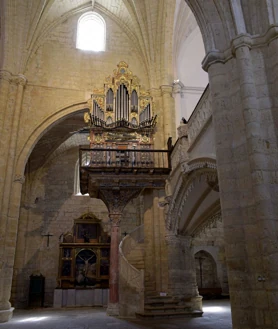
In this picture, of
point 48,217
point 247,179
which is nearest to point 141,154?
point 247,179

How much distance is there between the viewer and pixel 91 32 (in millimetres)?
16250

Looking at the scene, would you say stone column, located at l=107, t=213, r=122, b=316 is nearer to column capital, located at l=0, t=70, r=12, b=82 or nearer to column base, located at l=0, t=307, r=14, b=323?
column base, located at l=0, t=307, r=14, b=323

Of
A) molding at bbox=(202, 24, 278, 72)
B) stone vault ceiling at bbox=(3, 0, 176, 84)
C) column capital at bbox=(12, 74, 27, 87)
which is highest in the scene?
stone vault ceiling at bbox=(3, 0, 176, 84)

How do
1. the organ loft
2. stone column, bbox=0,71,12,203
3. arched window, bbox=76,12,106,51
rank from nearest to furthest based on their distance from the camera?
the organ loft < stone column, bbox=0,71,12,203 < arched window, bbox=76,12,106,51

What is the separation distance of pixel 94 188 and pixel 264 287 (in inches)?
339

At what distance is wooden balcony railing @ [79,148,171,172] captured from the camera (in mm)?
12039

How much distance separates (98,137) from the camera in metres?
13.3

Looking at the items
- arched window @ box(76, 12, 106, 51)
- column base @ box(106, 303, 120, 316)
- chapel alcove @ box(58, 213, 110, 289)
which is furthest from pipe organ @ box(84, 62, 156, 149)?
chapel alcove @ box(58, 213, 110, 289)

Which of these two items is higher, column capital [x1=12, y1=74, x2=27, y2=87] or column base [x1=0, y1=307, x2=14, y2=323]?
column capital [x1=12, y1=74, x2=27, y2=87]

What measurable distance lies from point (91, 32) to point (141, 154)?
23.3 feet

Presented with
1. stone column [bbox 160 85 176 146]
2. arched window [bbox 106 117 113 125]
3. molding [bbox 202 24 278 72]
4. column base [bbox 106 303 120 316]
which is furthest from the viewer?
stone column [bbox 160 85 176 146]

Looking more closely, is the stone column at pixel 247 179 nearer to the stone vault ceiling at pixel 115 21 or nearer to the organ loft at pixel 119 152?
the organ loft at pixel 119 152

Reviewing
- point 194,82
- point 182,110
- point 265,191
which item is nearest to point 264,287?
point 265,191

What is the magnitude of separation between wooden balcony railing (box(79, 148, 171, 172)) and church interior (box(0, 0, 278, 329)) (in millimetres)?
53
